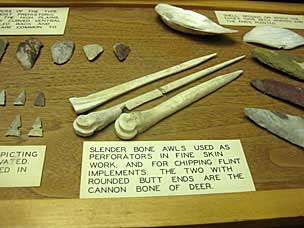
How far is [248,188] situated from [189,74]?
0.31m

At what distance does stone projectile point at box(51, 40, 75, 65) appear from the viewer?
80 cm

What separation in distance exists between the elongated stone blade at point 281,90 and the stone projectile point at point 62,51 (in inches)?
16.0

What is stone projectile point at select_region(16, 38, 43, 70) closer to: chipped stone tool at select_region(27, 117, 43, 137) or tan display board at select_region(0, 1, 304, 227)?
tan display board at select_region(0, 1, 304, 227)

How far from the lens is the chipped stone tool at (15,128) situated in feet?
2.06

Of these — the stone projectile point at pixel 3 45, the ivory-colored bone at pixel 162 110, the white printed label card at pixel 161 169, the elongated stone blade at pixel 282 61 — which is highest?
the stone projectile point at pixel 3 45

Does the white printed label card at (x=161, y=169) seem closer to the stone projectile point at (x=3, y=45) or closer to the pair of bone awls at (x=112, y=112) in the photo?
the pair of bone awls at (x=112, y=112)

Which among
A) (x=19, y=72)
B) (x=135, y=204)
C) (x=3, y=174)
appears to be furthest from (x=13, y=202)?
(x=19, y=72)

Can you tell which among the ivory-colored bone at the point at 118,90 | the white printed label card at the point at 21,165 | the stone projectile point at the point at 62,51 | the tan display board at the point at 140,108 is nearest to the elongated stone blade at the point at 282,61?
the tan display board at the point at 140,108

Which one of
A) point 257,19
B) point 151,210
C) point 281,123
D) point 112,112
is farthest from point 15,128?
point 257,19

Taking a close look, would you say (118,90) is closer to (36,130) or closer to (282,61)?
(36,130)

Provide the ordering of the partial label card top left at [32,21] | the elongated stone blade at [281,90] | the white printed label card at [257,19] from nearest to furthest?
the elongated stone blade at [281,90] < the partial label card top left at [32,21] < the white printed label card at [257,19]

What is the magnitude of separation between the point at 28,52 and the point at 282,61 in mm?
572

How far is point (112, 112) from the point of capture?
66cm

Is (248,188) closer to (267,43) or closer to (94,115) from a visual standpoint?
(94,115)
